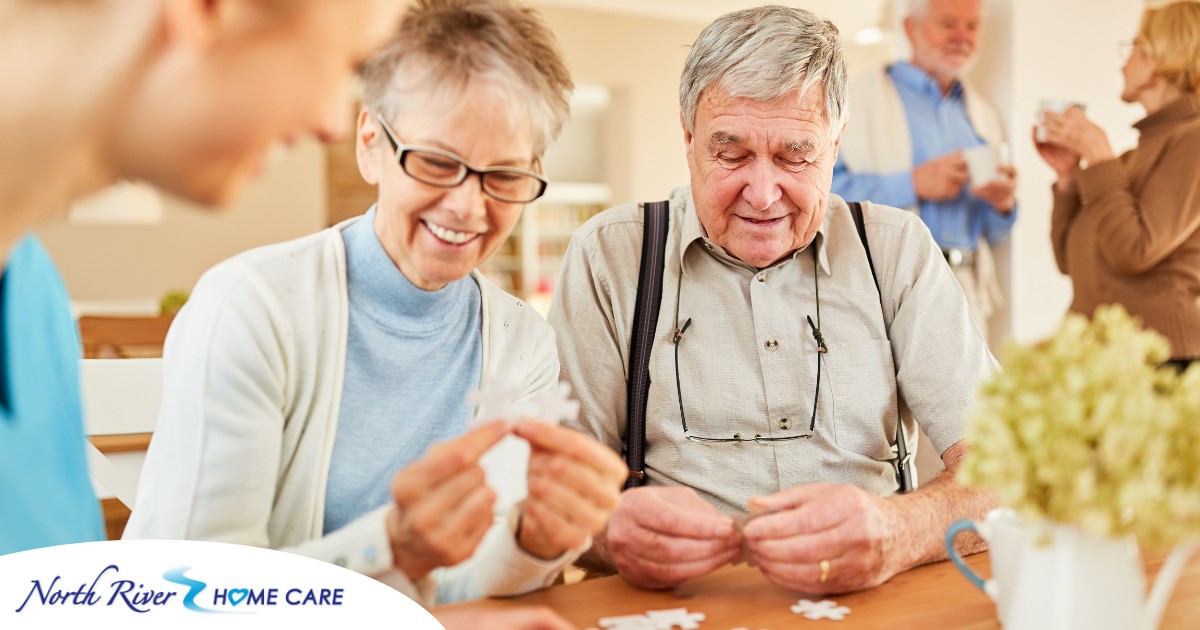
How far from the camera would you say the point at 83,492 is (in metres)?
0.90

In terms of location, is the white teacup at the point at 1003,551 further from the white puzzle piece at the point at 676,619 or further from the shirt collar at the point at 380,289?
the shirt collar at the point at 380,289

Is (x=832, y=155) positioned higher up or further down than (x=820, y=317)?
higher up

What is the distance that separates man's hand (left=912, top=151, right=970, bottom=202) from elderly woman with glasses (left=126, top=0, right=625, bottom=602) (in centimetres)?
88

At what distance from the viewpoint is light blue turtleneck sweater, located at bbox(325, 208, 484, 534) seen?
2.98ft

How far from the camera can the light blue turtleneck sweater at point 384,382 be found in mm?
909

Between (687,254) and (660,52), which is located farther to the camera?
(660,52)

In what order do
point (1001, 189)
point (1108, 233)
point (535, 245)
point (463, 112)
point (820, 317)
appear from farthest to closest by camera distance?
point (535, 245), point (1001, 189), point (1108, 233), point (820, 317), point (463, 112)

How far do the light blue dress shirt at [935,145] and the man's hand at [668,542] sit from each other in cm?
73

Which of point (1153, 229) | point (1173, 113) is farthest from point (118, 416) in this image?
point (1173, 113)

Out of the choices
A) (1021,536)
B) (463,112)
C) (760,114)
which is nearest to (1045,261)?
(760,114)

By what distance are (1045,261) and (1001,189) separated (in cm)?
17

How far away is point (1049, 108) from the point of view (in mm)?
1704

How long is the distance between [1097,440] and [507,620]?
0.52 metres

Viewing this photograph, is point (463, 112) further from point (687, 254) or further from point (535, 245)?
point (535, 245)
